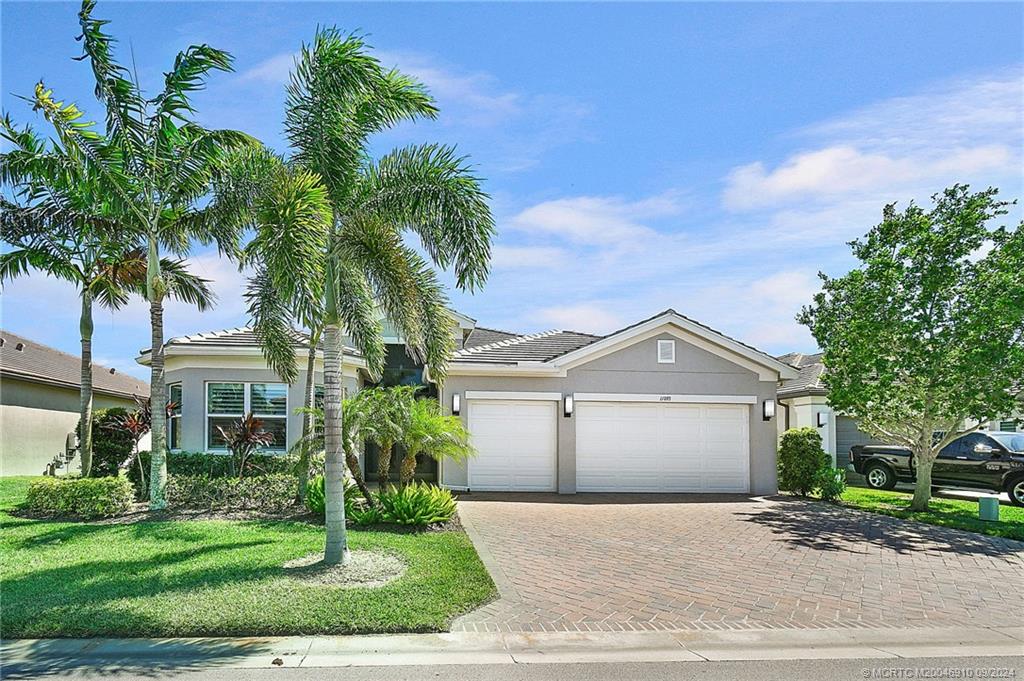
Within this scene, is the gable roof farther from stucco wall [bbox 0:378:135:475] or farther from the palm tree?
stucco wall [bbox 0:378:135:475]

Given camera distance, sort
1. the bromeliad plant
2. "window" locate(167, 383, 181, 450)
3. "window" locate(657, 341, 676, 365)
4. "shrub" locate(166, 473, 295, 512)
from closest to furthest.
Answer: "shrub" locate(166, 473, 295, 512) → the bromeliad plant → "window" locate(167, 383, 181, 450) → "window" locate(657, 341, 676, 365)

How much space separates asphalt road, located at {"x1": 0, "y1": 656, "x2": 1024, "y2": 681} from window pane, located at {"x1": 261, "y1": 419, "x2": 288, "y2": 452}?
10951 millimetres

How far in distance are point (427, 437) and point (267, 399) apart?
653cm

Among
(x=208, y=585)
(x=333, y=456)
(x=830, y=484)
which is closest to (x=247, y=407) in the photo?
(x=333, y=456)

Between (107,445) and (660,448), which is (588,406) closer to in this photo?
(660,448)

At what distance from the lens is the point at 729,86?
1156 centimetres

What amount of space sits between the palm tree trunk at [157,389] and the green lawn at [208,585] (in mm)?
1488

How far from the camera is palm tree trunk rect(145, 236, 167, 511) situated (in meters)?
12.5

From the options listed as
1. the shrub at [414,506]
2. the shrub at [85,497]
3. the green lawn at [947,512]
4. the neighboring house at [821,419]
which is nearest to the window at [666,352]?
the green lawn at [947,512]

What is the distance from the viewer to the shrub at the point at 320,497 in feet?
38.4

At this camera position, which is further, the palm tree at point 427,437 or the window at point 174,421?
the window at point 174,421

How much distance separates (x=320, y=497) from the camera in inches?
474

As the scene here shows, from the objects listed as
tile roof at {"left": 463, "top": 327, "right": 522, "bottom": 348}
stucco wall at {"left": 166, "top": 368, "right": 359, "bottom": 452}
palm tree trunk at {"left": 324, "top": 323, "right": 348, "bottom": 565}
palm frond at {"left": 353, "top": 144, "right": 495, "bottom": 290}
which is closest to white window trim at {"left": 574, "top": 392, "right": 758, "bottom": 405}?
tile roof at {"left": 463, "top": 327, "right": 522, "bottom": 348}

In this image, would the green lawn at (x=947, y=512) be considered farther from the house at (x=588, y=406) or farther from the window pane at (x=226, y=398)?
the window pane at (x=226, y=398)
